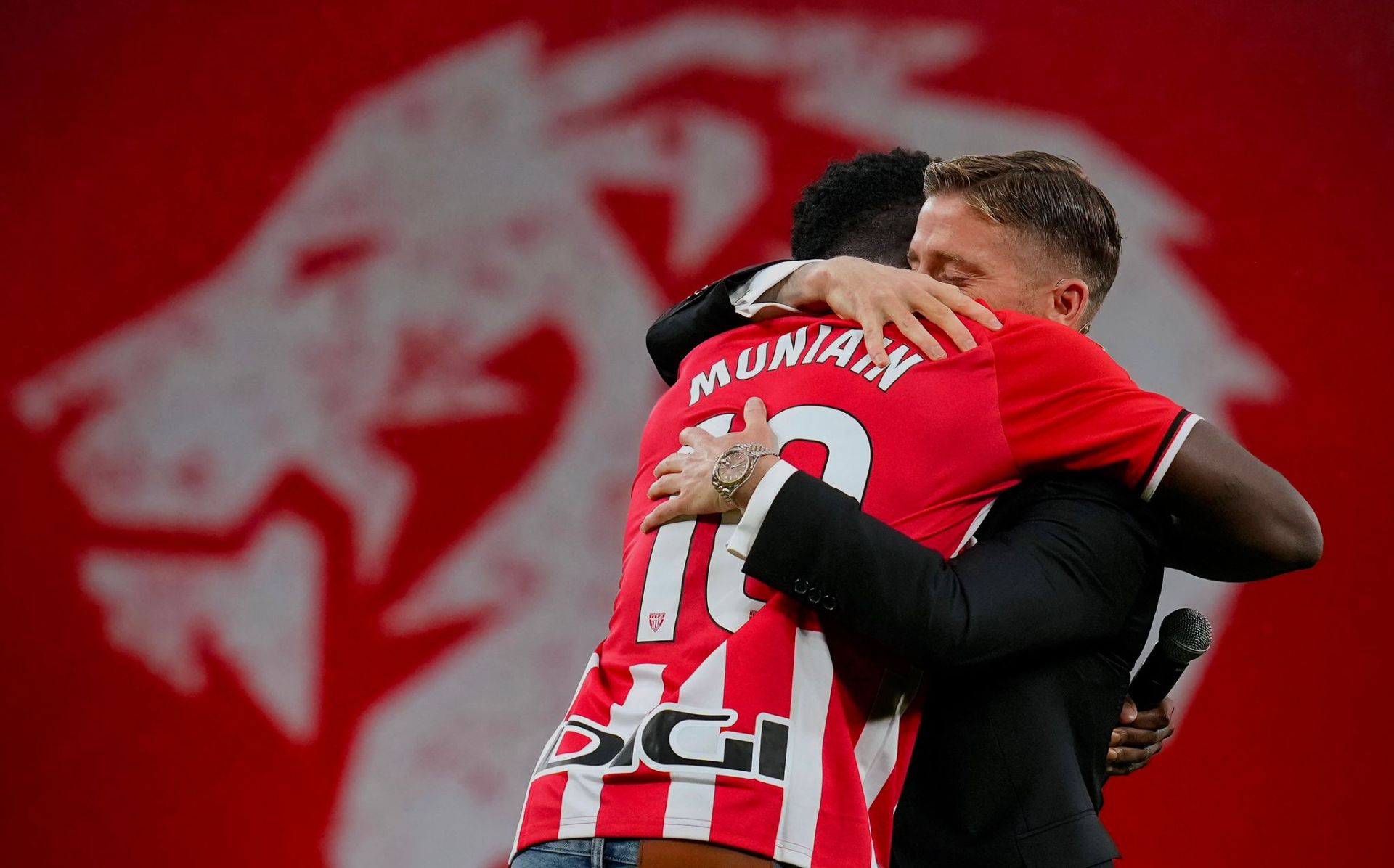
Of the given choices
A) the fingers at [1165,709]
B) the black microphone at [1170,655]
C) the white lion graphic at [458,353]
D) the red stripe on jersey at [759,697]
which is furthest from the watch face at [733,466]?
the white lion graphic at [458,353]

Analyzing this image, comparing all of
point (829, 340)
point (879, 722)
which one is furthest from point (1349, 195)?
point (879, 722)

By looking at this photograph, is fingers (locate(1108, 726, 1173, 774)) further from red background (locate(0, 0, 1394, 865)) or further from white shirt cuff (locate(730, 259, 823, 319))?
red background (locate(0, 0, 1394, 865))

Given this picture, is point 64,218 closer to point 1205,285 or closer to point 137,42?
point 137,42

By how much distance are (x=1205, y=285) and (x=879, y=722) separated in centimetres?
219

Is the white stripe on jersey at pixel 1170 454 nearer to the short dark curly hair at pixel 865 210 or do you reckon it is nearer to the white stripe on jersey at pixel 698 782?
the white stripe on jersey at pixel 698 782

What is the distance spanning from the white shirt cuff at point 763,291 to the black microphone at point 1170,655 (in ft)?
2.03

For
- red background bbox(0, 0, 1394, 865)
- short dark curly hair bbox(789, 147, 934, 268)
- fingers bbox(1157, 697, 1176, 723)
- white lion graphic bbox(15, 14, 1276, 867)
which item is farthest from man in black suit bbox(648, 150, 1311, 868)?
white lion graphic bbox(15, 14, 1276, 867)

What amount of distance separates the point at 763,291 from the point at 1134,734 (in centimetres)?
76

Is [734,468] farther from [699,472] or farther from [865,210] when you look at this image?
[865,210]

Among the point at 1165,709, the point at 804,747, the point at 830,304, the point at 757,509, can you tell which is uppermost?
the point at 830,304

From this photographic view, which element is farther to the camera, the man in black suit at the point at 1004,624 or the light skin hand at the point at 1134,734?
the light skin hand at the point at 1134,734

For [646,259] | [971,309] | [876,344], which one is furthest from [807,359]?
[646,259]

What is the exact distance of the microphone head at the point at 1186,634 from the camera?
147cm

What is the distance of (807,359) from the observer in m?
1.39
